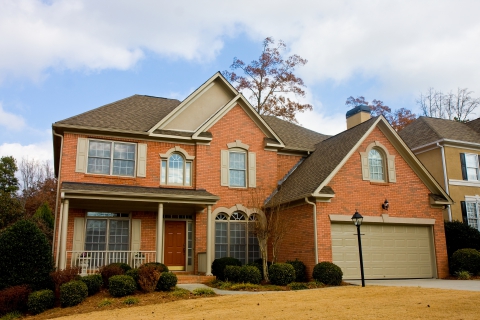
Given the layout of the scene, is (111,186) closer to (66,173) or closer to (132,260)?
(66,173)

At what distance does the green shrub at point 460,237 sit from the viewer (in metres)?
20.0

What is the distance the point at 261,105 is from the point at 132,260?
18.1 metres

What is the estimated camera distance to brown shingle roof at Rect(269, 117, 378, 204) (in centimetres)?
1769

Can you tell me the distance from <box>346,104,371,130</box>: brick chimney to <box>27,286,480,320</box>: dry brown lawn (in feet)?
39.9

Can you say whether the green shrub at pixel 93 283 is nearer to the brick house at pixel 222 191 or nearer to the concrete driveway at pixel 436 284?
the brick house at pixel 222 191

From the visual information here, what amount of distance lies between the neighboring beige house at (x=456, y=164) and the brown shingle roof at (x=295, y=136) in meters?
5.97

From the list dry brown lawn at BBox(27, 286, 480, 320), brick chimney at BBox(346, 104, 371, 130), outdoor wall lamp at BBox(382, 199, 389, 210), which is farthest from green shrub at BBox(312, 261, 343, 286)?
brick chimney at BBox(346, 104, 371, 130)

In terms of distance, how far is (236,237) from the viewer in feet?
63.4

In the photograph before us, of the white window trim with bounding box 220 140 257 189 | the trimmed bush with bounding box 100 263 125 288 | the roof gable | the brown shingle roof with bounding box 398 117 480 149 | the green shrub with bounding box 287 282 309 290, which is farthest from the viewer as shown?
the brown shingle roof with bounding box 398 117 480 149

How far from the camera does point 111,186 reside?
17391 millimetres

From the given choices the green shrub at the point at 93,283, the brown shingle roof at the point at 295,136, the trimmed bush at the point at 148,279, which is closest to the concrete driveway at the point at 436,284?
the trimmed bush at the point at 148,279

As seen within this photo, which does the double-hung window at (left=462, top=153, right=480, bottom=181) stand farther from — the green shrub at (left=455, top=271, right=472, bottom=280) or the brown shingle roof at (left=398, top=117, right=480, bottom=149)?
the green shrub at (left=455, top=271, right=472, bottom=280)

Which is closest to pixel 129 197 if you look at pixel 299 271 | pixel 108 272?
pixel 108 272

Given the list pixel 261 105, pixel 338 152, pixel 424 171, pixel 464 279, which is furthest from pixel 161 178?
pixel 261 105
